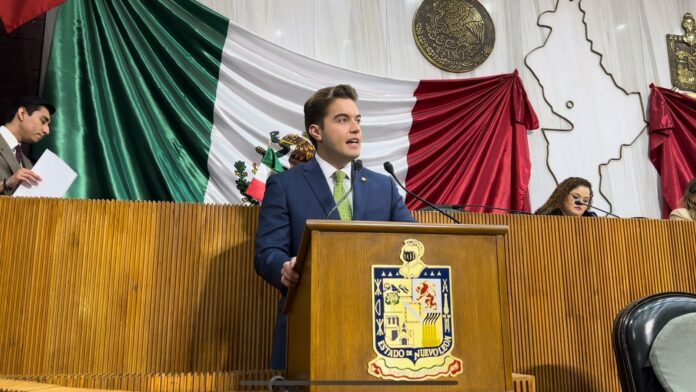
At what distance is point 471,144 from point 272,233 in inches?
107

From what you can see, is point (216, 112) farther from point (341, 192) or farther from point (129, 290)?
point (341, 192)

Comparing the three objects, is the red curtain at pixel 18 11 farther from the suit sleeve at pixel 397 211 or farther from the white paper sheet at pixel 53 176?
the suit sleeve at pixel 397 211

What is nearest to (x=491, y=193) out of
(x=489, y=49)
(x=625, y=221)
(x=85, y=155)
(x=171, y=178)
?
(x=489, y=49)

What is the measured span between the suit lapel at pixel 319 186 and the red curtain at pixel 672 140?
12.2 feet

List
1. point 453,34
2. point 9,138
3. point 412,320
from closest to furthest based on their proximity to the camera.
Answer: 1. point 412,320
2. point 9,138
3. point 453,34

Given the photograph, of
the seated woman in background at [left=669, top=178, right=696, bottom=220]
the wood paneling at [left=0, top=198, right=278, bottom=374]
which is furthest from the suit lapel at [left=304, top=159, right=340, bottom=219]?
the seated woman in background at [left=669, top=178, right=696, bottom=220]

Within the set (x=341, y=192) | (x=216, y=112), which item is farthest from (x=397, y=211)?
(x=216, y=112)

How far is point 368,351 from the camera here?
1231mm

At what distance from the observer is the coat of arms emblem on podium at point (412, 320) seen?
4.04 feet

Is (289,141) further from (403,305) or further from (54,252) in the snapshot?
(403,305)

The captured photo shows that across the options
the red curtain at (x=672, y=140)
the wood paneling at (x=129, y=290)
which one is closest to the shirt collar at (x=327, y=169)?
the wood paneling at (x=129, y=290)

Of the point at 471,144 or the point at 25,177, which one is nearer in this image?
the point at 25,177

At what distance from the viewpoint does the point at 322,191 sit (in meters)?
1.97

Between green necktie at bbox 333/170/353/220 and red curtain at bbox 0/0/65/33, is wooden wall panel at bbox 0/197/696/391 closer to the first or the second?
green necktie at bbox 333/170/353/220
